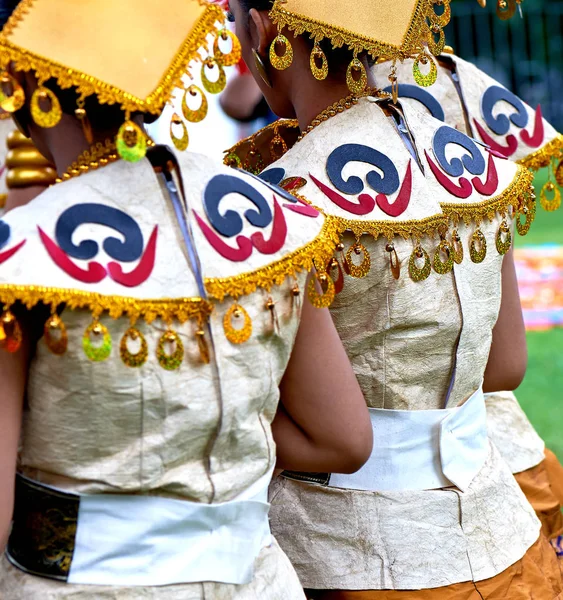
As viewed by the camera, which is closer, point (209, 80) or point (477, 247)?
point (209, 80)

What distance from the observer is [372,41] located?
1833 mm

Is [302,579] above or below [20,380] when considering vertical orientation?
below

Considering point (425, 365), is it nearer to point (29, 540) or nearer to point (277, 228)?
point (277, 228)

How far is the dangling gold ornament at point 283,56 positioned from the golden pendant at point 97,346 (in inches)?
28.7

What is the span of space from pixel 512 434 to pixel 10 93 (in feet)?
5.90

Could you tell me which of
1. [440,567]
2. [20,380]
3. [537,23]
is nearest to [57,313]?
[20,380]

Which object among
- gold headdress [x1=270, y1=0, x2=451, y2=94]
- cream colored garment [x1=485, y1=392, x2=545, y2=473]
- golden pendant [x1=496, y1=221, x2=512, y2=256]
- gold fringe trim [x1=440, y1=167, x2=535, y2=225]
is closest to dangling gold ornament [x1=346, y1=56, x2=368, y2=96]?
gold headdress [x1=270, y1=0, x2=451, y2=94]

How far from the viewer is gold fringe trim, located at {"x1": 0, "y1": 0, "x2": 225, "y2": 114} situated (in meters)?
1.29

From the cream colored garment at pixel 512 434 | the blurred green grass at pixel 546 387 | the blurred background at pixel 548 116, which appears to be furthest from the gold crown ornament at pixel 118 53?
the blurred green grass at pixel 546 387

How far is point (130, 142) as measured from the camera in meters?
1.29

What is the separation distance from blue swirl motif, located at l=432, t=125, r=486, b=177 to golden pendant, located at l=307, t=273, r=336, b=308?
52cm

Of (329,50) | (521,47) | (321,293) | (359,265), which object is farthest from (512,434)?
(521,47)

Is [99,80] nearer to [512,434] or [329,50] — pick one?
[329,50]

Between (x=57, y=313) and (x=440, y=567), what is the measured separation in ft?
3.05
